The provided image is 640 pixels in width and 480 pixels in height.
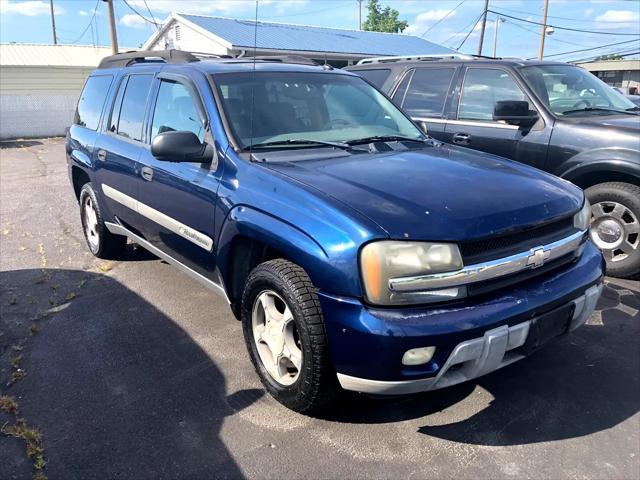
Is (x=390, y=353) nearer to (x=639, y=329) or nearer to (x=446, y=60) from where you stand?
(x=639, y=329)

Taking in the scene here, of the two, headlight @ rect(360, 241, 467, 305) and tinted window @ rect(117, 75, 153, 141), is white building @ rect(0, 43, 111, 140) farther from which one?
headlight @ rect(360, 241, 467, 305)

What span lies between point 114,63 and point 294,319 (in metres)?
3.85

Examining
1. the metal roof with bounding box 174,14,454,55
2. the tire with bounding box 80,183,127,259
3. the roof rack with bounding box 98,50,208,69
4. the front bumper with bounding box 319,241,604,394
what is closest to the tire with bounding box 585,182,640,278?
the front bumper with bounding box 319,241,604,394

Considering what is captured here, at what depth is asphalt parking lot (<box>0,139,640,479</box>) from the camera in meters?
2.57

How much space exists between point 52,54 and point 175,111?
27.7 m

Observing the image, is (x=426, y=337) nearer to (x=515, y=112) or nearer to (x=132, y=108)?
(x=132, y=108)

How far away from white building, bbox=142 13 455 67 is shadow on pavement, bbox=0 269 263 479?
17.4m

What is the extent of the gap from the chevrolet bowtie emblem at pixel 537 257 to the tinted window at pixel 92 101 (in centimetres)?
406

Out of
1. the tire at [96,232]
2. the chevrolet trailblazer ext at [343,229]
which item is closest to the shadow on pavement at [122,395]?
the chevrolet trailblazer ext at [343,229]

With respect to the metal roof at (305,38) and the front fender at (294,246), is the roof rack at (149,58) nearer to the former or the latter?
the front fender at (294,246)

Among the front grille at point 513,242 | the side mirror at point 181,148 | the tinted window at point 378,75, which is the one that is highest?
the tinted window at point 378,75

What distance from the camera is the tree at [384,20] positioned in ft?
190

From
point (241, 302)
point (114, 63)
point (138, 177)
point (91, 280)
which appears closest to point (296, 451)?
point (241, 302)

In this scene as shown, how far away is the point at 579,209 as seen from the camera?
3.08 metres
